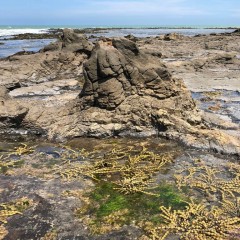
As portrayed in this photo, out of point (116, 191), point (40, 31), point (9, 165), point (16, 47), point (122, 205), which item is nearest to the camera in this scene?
point (122, 205)

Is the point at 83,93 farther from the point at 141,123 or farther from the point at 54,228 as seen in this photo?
the point at 54,228

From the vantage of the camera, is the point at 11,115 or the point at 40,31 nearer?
the point at 11,115

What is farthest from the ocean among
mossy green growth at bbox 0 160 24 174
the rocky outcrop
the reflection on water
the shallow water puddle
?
the shallow water puddle

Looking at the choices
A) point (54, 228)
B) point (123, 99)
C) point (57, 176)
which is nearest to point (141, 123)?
point (123, 99)


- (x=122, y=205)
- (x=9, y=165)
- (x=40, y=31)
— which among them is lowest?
(x=40, y=31)

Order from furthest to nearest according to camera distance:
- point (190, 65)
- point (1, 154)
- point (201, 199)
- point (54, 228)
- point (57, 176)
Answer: point (190, 65)
point (1, 154)
point (57, 176)
point (201, 199)
point (54, 228)

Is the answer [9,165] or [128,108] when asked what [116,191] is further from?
[128,108]

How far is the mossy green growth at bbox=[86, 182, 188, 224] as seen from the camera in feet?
16.2

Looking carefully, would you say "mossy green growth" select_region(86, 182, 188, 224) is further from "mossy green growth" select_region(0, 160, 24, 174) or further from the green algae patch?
"mossy green growth" select_region(0, 160, 24, 174)

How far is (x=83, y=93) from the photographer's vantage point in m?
9.30

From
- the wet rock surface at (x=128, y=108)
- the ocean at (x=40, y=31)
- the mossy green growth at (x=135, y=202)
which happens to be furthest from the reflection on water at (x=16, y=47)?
the mossy green growth at (x=135, y=202)

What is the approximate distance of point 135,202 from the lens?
5277 millimetres

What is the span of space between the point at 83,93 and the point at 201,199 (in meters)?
5.07

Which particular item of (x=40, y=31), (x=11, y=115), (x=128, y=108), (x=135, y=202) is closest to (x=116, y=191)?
(x=135, y=202)
